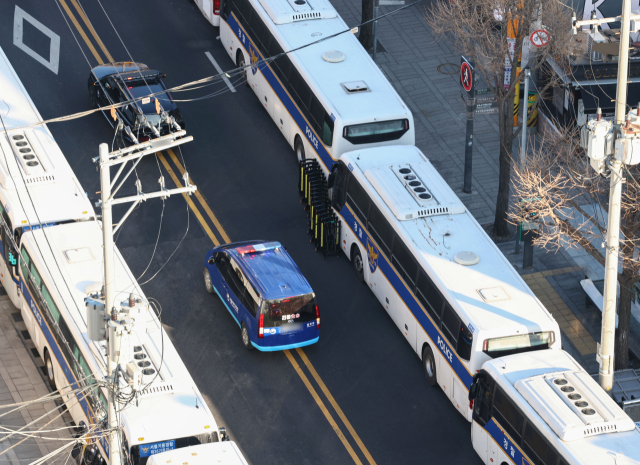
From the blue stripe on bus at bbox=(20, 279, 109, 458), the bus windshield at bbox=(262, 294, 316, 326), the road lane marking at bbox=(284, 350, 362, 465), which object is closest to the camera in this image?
the blue stripe on bus at bbox=(20, 279, 109, 458)

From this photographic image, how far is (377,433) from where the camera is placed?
2825 centimetres

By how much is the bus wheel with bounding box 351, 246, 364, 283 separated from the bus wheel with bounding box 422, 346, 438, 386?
3839 mm

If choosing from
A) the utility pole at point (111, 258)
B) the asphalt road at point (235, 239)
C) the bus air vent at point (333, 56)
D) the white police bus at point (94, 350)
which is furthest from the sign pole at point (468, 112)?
the utility pole at point (111, 258)

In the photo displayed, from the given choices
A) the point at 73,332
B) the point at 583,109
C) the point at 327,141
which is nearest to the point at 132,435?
the point at 73,332

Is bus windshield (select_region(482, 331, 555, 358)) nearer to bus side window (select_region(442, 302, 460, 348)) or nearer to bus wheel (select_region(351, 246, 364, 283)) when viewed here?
bus side window (select_region(442, 302, 460, 348))

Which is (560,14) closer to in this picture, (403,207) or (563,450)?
(403,207)

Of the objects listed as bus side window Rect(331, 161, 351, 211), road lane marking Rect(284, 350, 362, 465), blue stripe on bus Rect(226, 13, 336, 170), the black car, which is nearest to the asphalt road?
road lane marking Rect(284, 350, 362, 465)

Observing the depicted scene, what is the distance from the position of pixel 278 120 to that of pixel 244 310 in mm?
9780

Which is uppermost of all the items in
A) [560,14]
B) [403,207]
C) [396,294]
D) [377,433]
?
[560,14]

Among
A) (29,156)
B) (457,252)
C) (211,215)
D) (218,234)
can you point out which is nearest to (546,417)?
(457,252)

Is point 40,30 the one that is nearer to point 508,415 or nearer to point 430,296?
point 430,296

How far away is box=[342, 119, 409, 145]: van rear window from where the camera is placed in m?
33.5

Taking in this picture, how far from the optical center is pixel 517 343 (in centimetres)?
2686

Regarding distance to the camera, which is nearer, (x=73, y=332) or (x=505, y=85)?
(x=73, y=332)
